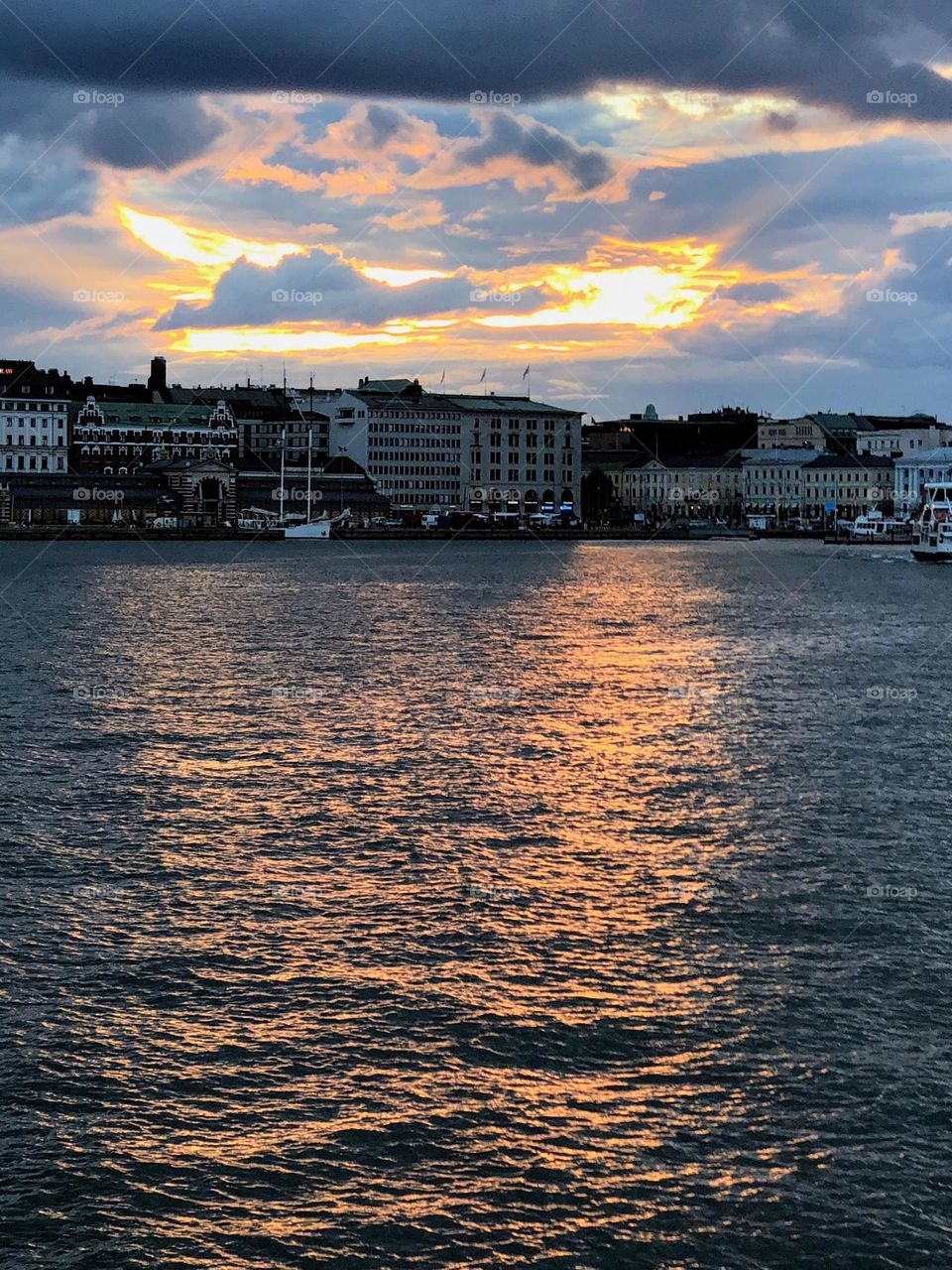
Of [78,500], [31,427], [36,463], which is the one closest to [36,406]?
[31,427]

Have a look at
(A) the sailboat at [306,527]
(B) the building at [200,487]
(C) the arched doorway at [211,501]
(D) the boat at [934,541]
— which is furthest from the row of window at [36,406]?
(D) the boat at [934,541]

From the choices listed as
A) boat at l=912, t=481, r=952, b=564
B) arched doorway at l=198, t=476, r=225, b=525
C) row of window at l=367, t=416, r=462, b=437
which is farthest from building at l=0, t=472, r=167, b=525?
boat at l=912, t=481, r=952, b=564

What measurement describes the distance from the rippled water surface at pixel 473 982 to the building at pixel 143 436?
14272 centimetres

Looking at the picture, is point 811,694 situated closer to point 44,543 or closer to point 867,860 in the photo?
point 867,860

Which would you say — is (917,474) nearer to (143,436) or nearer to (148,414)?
(148,414)

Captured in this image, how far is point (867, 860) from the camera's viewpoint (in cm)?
2052

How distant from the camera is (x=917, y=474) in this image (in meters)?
195

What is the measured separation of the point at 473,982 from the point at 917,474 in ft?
615

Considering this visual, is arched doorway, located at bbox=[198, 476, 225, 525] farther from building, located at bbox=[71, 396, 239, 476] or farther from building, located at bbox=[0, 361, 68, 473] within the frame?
building, located at bbox=[0, 361, 68, 473]

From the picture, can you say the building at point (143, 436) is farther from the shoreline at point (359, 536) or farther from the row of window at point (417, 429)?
the row of window at point (417, 429)

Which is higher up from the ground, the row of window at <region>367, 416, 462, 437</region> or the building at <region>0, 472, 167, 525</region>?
the row of window at <region>367, 416, 462, 437</region>

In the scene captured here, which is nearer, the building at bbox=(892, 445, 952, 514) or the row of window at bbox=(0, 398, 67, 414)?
the row of window at bbox=(0, 398, 67, 414)

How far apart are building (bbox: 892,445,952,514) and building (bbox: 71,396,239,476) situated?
76.9 m

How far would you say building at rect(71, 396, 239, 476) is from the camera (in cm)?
17512
